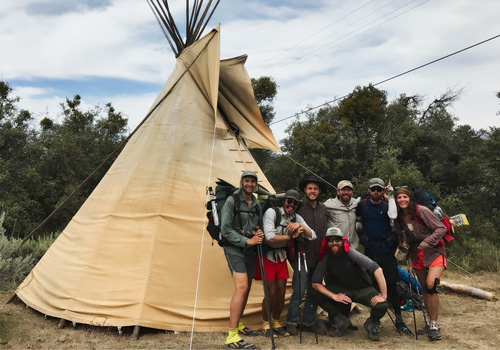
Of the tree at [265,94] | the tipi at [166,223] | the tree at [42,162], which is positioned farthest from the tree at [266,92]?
the tipi at [166,223]

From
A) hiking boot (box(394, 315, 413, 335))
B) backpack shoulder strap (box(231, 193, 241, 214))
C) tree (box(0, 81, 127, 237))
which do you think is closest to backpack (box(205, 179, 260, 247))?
backpack shoulder strap (box(231, 193, 241, 214))

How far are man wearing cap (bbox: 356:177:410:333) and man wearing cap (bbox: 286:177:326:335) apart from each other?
1.54 feet

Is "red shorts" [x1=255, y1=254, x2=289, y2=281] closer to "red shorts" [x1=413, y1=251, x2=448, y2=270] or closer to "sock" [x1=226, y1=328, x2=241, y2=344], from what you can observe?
"sock" [x1=226, y1=328, x2=241, y2=344]

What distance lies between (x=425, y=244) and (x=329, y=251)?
3.07ft

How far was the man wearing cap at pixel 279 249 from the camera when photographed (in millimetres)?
4445

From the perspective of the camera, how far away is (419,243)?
15.3ft

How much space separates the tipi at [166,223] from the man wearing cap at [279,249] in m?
0.41

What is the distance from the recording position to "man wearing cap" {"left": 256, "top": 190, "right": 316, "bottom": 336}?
4.45 metres

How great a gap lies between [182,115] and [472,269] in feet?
19.3

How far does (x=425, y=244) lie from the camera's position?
4.48 metres

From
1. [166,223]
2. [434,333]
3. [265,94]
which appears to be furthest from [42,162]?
[434,333]

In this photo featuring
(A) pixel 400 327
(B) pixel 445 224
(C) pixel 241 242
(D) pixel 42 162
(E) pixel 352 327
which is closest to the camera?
(C) pixel 241 242

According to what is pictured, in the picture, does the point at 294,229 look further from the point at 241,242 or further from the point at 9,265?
the point at 9,265

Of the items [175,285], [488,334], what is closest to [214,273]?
[175,285]
